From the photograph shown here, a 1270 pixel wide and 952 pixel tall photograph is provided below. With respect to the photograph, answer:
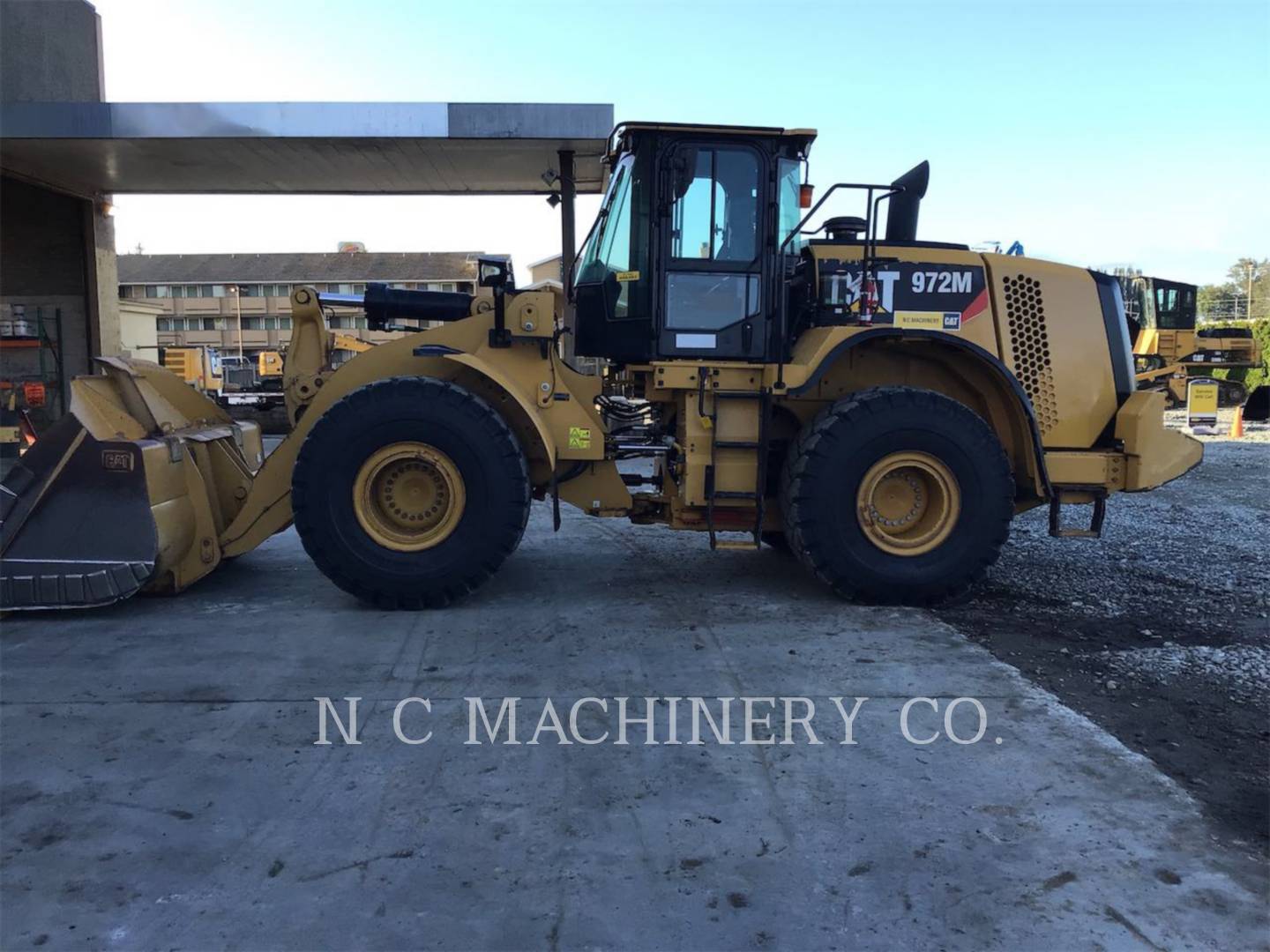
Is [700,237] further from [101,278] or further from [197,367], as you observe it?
[197,367]

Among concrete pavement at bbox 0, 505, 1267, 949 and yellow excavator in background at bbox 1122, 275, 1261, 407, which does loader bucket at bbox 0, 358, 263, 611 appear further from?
yellow excavator in background at bbox 1122, 275, 1261, 407

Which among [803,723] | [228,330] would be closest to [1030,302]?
[803,723]

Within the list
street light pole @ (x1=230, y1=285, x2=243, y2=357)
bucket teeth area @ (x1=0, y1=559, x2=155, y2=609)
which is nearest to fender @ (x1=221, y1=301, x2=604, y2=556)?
bucket teeth area @ (x1=0, y1=559, x2=155, y2=609)

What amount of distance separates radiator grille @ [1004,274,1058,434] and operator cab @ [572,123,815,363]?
1.50 metres

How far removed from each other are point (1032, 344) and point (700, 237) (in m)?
2.21

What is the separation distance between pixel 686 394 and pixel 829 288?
3.65ft

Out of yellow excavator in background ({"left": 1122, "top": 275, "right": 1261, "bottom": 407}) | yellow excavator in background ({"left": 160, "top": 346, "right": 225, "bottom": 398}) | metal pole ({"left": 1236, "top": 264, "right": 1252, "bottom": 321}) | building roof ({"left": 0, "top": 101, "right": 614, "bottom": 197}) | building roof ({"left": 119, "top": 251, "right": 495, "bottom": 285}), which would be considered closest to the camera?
building roof ({"left": 0, "top": 101, "right": 614, "bottom": 197})

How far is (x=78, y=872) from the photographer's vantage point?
266cm

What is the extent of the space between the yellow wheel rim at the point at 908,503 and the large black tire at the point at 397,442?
6.83ft

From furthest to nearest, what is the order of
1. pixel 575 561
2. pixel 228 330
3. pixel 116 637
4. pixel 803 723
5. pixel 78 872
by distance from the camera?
1. pixel 228 330
2. pixel 575 561
3. pixel 116 637
4. pixel 803 723
5. pixel 78 872

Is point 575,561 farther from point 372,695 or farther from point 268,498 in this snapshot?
point 372,695

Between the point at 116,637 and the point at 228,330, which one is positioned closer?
the point at 116,637

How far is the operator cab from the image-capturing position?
5.38 meters

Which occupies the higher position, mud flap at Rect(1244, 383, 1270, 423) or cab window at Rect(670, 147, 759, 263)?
cab window at Rect(670, 147, 759, 263)
